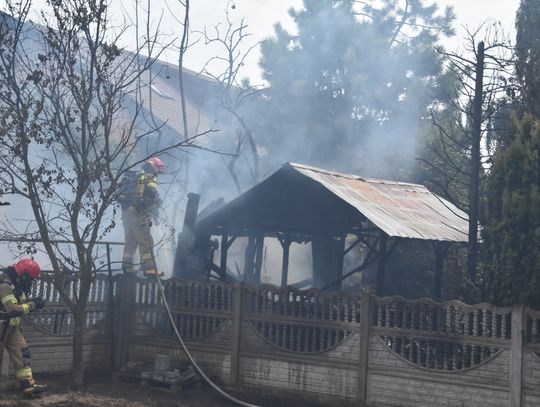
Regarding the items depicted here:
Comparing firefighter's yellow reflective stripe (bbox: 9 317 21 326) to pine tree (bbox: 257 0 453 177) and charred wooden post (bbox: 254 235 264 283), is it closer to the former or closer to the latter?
charred wooden post (bbox: 254 235 264 283)

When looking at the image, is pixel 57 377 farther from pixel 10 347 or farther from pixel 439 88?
pixel 439 88

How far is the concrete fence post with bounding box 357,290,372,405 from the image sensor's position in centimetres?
912

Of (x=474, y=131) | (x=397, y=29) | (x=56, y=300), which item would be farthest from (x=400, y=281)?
(x=397, y=29)

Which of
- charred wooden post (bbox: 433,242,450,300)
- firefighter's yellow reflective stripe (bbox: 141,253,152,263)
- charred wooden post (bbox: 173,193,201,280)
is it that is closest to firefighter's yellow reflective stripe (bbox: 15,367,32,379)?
firefighter's yellow reflective stripe (bbox: 141,253,152,263)

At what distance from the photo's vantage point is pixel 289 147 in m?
27.2

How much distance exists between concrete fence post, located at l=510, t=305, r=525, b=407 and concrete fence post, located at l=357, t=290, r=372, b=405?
1.73 metres

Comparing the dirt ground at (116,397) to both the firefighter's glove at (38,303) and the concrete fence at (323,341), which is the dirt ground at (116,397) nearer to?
the concrete fence at (323,341)

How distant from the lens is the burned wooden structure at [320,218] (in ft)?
37.3

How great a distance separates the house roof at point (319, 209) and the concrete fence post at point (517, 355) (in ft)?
9.03

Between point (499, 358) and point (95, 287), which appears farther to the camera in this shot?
point (95, 287)

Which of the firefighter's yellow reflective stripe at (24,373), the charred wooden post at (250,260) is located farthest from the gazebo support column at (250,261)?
the firefighter's yellow reflective stripe at (24,373)

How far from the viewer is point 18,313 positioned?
880 centimetres

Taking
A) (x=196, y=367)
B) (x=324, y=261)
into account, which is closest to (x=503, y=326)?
(x=196, y=367)

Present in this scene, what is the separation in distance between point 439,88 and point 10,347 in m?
21.8
